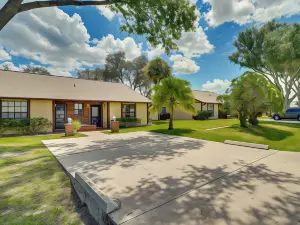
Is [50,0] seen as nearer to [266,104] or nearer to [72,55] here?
[266,104]

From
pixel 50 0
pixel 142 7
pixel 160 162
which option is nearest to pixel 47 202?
pixel 160 162

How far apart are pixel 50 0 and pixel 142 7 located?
3969 millimetres

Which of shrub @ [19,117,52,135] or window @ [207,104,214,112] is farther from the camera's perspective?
window @ [207,104,214,112]

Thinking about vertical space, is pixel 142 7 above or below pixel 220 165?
above

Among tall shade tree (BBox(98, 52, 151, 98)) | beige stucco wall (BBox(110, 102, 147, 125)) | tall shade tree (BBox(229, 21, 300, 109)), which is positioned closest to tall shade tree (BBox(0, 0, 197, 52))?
beige stucco wall (BBox(110, 102, 147, 125))

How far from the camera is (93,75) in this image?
3994 cm

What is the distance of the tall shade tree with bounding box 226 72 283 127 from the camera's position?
449 inches

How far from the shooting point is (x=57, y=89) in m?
14.3

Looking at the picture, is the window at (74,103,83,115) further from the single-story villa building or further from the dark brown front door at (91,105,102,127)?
the dark brown front door at (91,105,102,127)

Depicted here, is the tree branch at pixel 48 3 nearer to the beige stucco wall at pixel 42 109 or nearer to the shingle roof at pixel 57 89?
the shingle roof at pixel 57 89

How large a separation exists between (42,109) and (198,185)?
13.5m

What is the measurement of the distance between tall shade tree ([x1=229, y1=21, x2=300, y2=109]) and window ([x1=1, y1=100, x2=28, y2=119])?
28.6 meters

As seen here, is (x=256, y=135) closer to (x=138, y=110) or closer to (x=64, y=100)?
(x=138, y=110)

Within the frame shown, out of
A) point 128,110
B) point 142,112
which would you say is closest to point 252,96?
point 142,112
